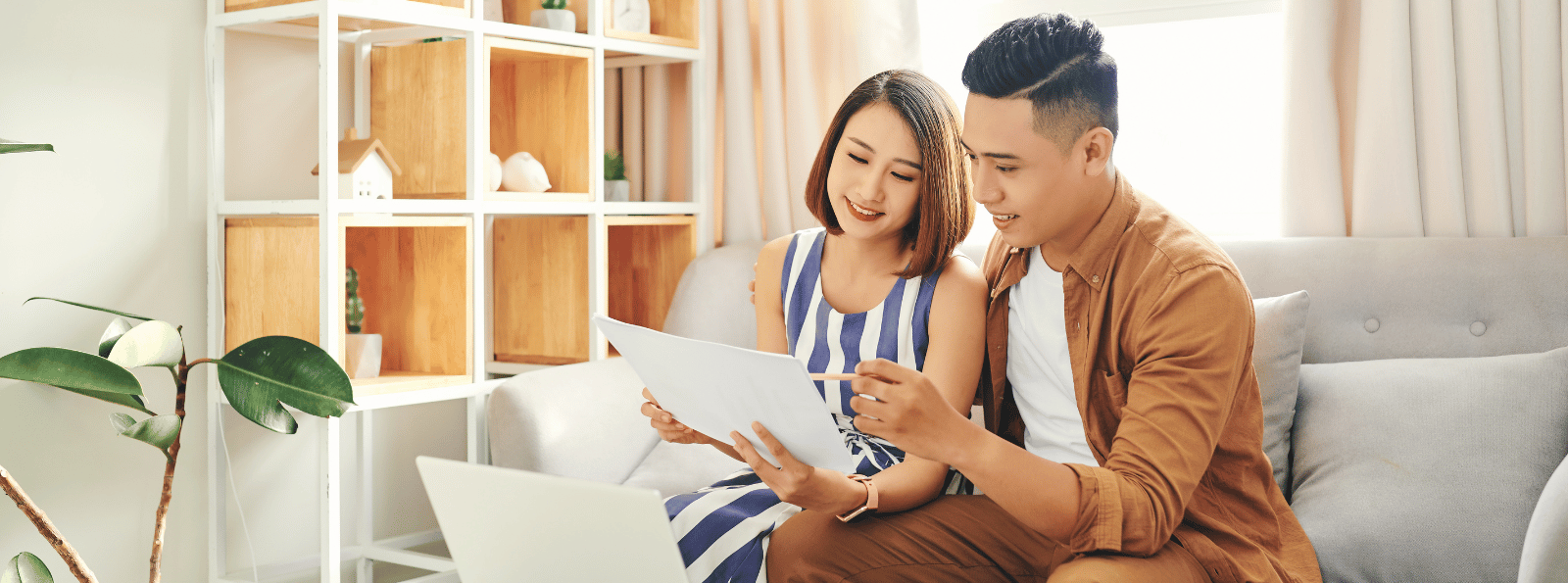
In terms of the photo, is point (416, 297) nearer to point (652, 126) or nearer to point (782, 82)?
point (652, 126)

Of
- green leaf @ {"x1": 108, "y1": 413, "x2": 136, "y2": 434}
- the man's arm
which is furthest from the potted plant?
the man's arm

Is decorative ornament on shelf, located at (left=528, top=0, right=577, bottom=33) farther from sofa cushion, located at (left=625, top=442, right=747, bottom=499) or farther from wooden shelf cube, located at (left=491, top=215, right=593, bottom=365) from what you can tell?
sofa cushion, located at (left=625, top=442, right=747, bottom=499)

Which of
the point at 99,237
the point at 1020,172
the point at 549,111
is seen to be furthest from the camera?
the point at 549,111

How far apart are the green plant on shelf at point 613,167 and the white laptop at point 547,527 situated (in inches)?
59.3

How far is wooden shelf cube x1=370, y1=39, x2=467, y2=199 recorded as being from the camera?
6.75 ft

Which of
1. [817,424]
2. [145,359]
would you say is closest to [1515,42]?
[817,424]

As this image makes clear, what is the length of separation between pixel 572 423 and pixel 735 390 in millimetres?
857

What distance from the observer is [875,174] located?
4.52 feet

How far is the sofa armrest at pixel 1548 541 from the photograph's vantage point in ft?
3.50

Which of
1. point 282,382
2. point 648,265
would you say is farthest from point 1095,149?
point 648,265

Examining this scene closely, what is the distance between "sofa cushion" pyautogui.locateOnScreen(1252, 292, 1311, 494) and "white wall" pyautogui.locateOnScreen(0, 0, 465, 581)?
1.78 m

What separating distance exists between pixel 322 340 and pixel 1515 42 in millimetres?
1934

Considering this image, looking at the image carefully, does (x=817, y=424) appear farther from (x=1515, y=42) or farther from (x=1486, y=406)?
(x=1515, y=42)

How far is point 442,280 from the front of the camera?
207 cm
